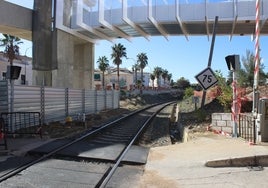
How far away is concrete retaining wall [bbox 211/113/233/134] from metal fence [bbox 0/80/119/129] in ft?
26.9

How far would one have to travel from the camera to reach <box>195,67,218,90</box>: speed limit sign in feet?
52.2

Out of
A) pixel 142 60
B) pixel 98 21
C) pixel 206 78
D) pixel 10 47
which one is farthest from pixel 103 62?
pixel 206 78

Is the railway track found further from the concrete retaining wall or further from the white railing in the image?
the white railing

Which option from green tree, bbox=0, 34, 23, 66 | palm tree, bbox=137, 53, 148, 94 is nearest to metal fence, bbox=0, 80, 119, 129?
green tree, bbox=0, 34, 23, 66

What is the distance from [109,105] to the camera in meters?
41.0

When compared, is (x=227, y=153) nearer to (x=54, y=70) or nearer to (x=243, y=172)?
(x=243, y=172)

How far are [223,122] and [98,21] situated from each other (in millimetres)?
23545

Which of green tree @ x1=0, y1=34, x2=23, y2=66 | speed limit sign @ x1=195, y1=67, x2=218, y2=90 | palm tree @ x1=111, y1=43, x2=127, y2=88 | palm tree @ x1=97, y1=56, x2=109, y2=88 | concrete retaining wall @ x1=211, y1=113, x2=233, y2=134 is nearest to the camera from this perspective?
concrete retaining wall @ x1=211, y1=113, x2=233, y2=134

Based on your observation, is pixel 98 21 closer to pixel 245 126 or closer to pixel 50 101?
pixel 50 101

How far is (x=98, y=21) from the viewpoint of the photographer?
120ft

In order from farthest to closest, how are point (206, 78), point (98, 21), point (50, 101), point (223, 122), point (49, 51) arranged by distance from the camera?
point (98, 21), point (49, 51), point (50, 101), point (206, 78), point (223, 122)

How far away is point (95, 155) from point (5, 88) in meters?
6.98

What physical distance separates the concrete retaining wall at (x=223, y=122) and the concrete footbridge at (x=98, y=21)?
18.0 metres

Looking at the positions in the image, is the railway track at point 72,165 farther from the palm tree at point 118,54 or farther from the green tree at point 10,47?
the palm tree at point 118,54
